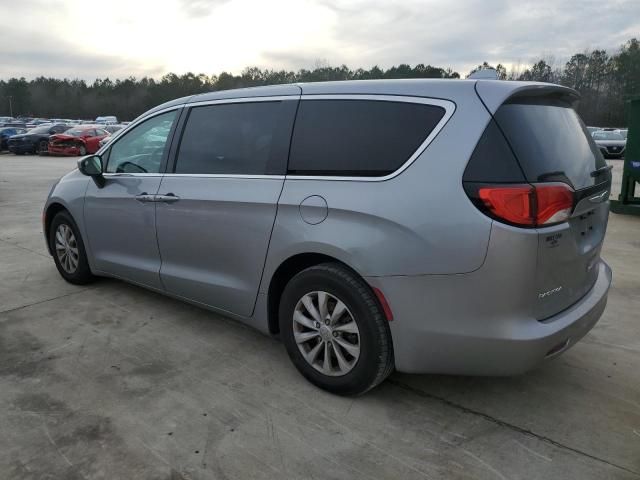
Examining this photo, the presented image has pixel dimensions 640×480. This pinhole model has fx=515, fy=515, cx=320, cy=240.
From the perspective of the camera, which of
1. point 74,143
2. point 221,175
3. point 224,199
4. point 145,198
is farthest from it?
point 74,143

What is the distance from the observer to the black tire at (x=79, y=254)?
4.76 meters

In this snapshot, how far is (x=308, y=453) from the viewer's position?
8.13ft

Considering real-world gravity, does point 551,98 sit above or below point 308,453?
above

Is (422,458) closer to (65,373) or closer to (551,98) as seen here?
(551,98)

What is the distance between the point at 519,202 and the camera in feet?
7.64

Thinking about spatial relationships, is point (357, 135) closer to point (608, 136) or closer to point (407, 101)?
point (407, 101)

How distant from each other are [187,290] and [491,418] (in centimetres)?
220

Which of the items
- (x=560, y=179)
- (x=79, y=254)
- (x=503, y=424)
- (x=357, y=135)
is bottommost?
(x=503, y=424)

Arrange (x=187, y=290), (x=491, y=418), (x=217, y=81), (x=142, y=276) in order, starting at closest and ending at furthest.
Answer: (x=491, y=418), (x=187, y=290), (x=142, y=276), (x=217, y=81)

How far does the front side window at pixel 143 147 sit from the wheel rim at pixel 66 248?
35.9 inches

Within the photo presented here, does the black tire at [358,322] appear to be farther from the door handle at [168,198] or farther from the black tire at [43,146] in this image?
the black tire at [43,146]

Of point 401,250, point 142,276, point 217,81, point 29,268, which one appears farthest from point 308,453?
point 217,81

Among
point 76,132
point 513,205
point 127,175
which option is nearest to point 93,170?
point 127,175

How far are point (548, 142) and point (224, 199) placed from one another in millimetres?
1935
